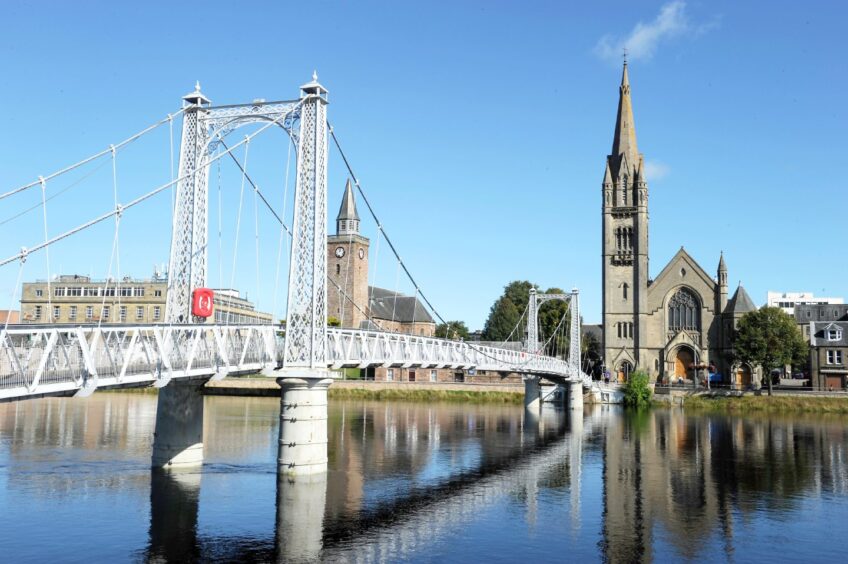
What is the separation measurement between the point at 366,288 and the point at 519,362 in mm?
54621

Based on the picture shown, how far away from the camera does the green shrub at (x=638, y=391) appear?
91375 millimetres

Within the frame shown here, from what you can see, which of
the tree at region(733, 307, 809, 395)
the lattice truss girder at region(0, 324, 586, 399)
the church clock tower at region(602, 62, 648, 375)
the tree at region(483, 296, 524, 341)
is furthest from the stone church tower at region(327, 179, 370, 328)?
the lattice truss girder at region(0, 324, 586, 399)

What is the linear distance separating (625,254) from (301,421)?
79.3 metres

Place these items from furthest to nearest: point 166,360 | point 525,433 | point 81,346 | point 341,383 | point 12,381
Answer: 1. point 341,383
2. point 525,433
3. point 166,360
4. point 81,346
5. point 12,381

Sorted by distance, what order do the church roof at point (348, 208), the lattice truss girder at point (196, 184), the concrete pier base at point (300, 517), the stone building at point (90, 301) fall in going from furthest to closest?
the church roof at point (348, 208) < the stone building at point (90, 301) < the lattice truss girder at point (196, 184) < the concrete pier base at point (300, 517)

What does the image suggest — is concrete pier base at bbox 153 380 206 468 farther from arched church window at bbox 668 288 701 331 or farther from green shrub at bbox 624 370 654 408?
arched church window at bbox 668 288 701 331

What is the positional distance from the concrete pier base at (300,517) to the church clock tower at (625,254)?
7550cm

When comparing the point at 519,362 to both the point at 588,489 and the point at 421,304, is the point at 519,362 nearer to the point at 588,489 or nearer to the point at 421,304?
the point at 588,489

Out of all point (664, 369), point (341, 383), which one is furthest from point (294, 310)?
point (664, 369)

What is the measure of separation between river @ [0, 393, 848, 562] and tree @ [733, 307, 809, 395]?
27.2 m

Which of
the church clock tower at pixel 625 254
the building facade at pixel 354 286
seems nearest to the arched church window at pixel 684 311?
the church clock tower at pixel 625 254

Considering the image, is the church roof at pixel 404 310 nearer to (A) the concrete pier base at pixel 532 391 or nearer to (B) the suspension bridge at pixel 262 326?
(A) the concrete pier base at pixel 532 391

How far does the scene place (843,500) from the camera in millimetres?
37438

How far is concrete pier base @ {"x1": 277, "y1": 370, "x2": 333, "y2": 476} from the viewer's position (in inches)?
1380
